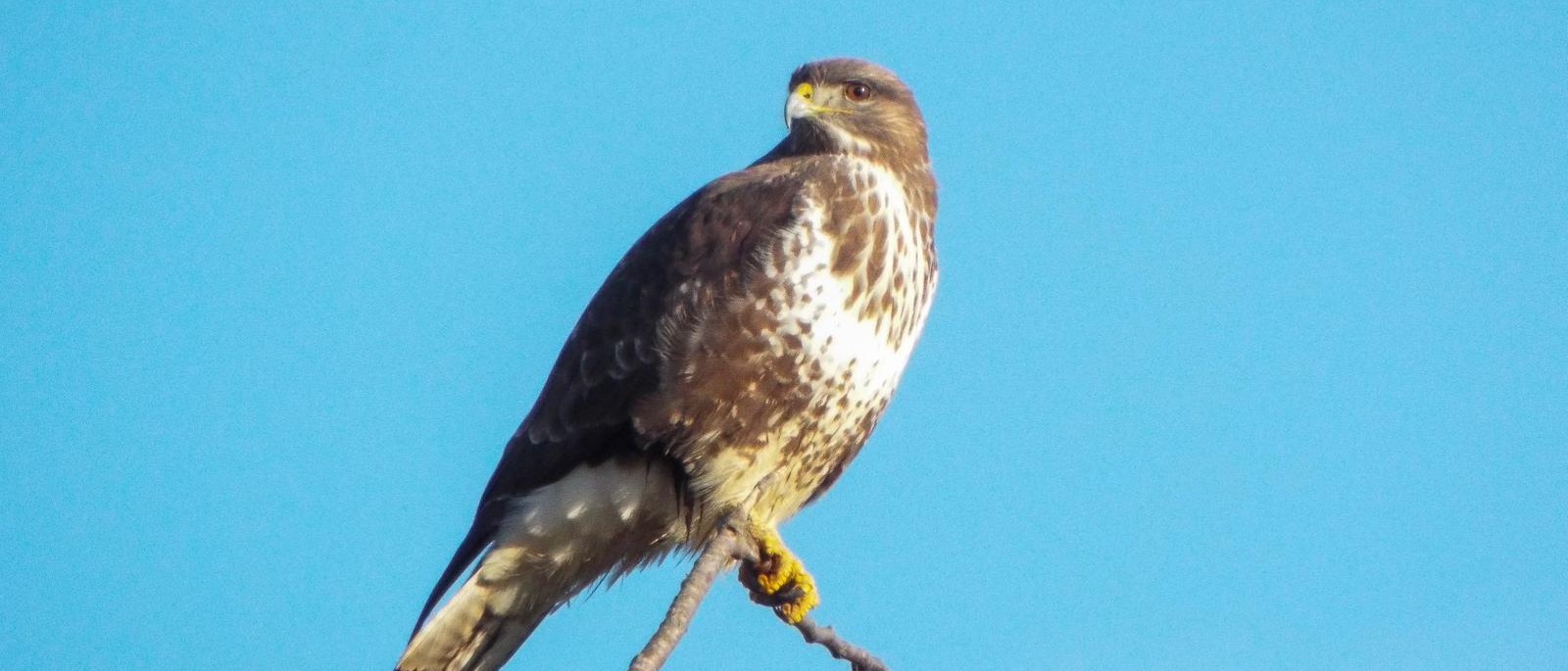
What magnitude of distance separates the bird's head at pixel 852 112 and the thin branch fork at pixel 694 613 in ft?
5.14

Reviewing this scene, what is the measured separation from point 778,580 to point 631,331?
39.6 inches

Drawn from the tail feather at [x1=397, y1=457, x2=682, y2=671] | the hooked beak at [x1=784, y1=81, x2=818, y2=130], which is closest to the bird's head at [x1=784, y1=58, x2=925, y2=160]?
the hooked beak at [x1=784, y1=81, x2=818, y2=130]

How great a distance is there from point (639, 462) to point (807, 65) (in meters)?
1.82

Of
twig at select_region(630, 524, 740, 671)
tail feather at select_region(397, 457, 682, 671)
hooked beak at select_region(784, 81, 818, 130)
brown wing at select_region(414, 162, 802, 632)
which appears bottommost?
twig at select_region(630, 524, 740, 671)

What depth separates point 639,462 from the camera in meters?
6.36

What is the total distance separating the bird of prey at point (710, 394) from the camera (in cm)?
614

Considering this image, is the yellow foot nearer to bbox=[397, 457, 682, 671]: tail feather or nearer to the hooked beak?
bbox=[397, 457, 682, 671]: tail feather

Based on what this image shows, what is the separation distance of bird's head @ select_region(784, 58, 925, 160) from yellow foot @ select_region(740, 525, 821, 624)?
152cm

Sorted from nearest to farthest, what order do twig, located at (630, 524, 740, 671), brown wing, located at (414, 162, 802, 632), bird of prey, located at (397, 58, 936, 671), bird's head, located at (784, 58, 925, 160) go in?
twig, located at (630, 524, 740, 671) → bird of prey, located at (397, 58, 936, 671) → brown wing, located at (414, 162, 802, 632) → bird's head, located at (784, 58, 925, 160)

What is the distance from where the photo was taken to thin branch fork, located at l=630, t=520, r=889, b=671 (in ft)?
15.8

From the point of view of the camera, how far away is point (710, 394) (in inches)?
242

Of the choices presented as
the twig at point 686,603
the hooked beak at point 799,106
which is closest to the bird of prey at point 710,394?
the hooked beak at point 799,106

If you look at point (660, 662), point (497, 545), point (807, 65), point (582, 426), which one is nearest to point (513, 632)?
point (497, 545)

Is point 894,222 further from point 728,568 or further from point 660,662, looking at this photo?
point 660,662
